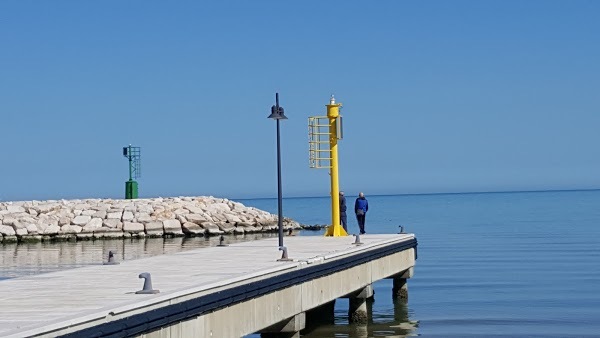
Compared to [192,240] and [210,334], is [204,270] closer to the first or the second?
[210,334]

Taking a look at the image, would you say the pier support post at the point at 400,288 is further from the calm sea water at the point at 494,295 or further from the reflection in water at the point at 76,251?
the reflection in water at the point at 76,251

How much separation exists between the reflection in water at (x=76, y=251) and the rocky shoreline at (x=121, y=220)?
1.73m

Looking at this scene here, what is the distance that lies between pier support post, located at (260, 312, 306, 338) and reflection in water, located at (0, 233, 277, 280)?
558 inches

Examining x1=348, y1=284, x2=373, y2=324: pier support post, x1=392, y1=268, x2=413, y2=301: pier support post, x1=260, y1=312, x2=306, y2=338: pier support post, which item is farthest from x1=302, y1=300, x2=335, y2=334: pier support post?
x1=260, y1=312, x2=306, y2=338: pier support post

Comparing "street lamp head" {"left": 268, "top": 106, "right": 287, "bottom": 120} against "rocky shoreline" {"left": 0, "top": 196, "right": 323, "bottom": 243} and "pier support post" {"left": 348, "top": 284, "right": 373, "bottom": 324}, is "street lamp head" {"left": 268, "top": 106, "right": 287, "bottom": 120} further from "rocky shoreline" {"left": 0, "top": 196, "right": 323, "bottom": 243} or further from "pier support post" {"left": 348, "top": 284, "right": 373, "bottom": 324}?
"rocky shoreline" {"left": 0, "top": 196, "right": 323, "bottom": 243}

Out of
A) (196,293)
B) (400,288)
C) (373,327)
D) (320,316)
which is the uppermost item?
(196,293)

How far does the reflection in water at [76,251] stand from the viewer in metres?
32.1

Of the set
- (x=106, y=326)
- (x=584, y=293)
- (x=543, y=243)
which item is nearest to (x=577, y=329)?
(x=584, y=293)

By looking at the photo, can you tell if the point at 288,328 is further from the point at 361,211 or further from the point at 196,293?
the point at 361,211

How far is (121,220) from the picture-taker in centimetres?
5244

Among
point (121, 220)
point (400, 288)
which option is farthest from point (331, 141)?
point (121, 220)

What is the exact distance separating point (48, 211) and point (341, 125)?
1216 inches

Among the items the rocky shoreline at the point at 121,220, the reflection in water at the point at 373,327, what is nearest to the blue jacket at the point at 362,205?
the reflection in water at the point at 373,327

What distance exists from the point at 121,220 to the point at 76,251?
1136 centimetres
